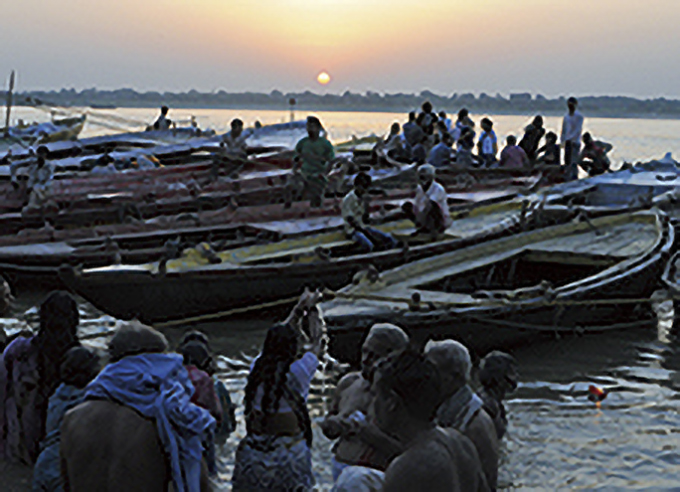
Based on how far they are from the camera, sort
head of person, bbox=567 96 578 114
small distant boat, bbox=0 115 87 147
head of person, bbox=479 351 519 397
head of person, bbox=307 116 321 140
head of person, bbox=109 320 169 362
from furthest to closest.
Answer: small distant boat, bbox=0 115 87 147 < head of person, bbox=567 96 578 114 < head of person, bbox=307 116 321 140 < head of person, bbox=479 351 519 397 < head of person, bbox=109 320 169 362

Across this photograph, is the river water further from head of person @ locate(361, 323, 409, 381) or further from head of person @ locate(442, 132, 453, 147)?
head of person @ locate(442, 132, 453, 147)

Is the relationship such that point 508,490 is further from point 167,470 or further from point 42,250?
point 42,250

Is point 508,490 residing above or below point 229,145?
below

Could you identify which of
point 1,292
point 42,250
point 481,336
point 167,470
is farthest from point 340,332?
point 42,250

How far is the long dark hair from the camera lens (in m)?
5.61

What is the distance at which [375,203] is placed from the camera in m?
15.8

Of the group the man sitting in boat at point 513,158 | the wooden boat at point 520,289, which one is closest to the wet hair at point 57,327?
the wooden boat at point 520,289

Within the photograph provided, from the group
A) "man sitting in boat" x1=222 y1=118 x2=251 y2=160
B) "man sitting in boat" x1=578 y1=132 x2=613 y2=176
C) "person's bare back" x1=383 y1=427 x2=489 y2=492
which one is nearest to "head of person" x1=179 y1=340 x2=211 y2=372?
"person's bare back" x1=383 y1=427 x2=489 y2=492

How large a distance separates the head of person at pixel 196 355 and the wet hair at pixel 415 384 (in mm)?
3552

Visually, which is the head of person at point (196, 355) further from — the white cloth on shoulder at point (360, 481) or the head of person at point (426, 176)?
the head of person at point (426, 176)

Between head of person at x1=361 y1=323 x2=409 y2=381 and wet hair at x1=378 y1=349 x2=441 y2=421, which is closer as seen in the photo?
wet hair at x1=378 y1=349 x2=441 y2=421

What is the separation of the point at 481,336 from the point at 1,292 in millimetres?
4867

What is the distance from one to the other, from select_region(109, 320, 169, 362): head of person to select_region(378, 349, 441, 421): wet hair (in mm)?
1256

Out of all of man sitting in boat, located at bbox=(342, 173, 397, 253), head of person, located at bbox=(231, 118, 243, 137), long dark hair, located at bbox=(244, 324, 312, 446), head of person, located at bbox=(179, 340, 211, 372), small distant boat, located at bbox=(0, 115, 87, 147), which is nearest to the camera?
long dark hair, located at bbox=(244, 324, 312, 446)
